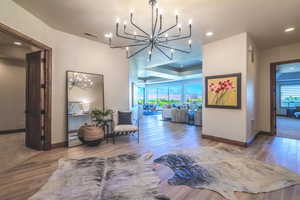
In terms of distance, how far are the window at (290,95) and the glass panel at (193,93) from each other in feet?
18.4

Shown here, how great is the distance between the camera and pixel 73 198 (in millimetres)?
1797

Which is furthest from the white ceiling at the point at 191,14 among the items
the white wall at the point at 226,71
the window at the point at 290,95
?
the window at the point at 290,95

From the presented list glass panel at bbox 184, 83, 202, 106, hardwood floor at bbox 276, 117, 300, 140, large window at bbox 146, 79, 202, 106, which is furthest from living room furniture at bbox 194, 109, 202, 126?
glass panel at bbox 184, 83, 202, 106

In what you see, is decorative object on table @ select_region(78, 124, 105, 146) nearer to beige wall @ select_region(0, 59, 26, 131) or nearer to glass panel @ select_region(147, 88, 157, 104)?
beige wall @ select_region(0, 59, 26, 131)

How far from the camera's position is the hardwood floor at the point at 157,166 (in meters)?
1.90

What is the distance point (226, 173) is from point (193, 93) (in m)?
9.31

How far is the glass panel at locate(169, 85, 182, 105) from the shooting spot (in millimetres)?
12201

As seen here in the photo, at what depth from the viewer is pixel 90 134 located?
3.72 meters

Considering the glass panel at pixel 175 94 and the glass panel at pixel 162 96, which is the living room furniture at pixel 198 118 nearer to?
the glass panel at pixel 175 94

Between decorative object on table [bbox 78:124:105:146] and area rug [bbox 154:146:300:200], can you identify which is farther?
decorative object on table [bbox 78:124:105:146]

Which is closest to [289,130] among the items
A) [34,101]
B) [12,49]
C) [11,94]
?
[34,101]

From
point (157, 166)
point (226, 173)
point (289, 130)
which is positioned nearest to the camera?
point (226, 173)

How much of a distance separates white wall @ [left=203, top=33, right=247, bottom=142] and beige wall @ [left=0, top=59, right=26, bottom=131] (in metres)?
7.09

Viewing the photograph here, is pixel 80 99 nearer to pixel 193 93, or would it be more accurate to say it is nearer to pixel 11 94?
pixel 11 94
